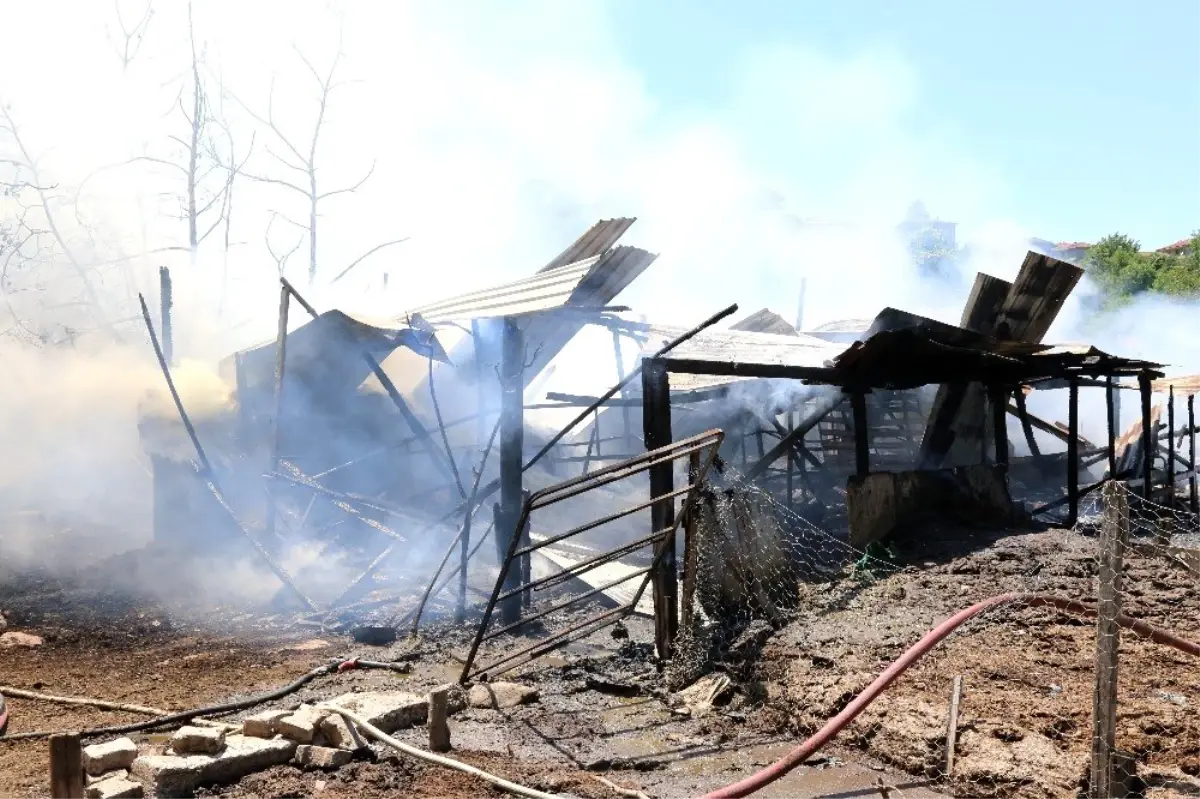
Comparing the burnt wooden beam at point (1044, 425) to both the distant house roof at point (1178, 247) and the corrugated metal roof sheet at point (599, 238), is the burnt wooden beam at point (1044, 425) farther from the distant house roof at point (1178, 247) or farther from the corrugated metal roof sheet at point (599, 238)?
the distant house roof at point (1178, 247)

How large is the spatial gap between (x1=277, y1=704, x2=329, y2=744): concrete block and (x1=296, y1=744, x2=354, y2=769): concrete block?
0.17 metres

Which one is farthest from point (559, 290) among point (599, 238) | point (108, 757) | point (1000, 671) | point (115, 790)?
point (115, 790)

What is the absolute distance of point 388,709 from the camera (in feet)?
20.7

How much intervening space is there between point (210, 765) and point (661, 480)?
4.69 meters

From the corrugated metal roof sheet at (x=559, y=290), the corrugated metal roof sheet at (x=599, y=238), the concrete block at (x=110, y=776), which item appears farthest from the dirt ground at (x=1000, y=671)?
the corrugated metal roof sheet at (x=599, y=238)

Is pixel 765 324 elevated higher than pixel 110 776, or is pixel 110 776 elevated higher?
pixel 765 324

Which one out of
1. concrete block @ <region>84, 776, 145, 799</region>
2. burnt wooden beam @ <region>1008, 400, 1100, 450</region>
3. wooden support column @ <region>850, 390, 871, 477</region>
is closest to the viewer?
concrete block @ <region>84, 776, 145, 799</region>

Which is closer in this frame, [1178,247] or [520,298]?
[520,298]

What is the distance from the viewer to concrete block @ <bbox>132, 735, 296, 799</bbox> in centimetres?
509

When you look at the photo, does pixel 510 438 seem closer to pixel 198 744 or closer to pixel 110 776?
pixel 198 744

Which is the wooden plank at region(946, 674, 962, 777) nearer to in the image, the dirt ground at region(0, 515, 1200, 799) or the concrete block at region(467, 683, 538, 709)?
the dirt ground at region(0, 515, 1200, 799)

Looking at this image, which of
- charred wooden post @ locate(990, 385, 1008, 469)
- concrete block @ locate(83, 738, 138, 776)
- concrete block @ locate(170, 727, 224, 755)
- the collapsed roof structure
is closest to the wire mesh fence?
the collapsed roof structure

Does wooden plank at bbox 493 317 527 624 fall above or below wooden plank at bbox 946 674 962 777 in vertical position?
above

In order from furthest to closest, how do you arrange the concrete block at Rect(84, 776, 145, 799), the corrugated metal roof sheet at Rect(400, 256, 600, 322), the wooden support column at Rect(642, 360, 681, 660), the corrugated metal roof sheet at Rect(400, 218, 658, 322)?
the corrugated metal roof sheet at Rect(400, 218, 658, 322)
the corrugated metal roof sheet at Rect(400, 256, 600, 322)
the wooden support column at Rect(642, 360, 681, 660)
the concrete block at Rect(84, 776, 145, 799)
